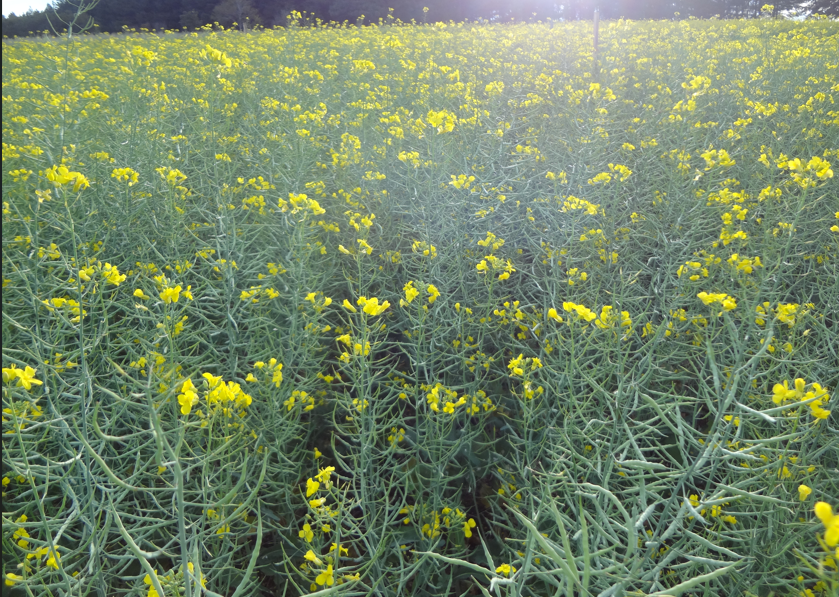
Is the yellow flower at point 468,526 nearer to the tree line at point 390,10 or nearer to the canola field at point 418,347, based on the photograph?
the canola field at point 418,347

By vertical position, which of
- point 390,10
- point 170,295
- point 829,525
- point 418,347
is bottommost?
point 418,347

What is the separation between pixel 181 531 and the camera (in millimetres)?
766

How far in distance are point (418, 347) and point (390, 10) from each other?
56.6 ft

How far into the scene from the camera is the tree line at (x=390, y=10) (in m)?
19.1

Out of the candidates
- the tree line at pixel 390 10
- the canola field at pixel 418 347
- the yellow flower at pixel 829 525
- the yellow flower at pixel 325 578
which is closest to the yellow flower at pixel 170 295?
the canola field at pixel 418 347

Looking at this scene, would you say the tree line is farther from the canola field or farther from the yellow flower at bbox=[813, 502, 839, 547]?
the yellow flower at bbox=[813, 502, 839, 547]

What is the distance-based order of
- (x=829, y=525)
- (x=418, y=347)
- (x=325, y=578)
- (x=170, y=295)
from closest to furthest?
1. (x=829, y=525)
2. (x=325, y=578)
3. (x=170, y=295)
4. (x=418, y=347)

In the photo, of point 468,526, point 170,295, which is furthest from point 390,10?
point 468,526

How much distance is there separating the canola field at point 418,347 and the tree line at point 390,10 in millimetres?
13938

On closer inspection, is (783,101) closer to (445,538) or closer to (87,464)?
(445,538)

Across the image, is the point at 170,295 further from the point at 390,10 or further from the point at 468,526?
the point at 390,10

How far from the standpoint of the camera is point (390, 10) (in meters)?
16.0

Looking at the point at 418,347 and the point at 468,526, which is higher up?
the point at 418,347

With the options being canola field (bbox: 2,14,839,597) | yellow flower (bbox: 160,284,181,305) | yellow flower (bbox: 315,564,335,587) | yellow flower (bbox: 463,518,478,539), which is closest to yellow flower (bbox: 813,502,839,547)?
canola field (bbox: 2,14,839,597)
